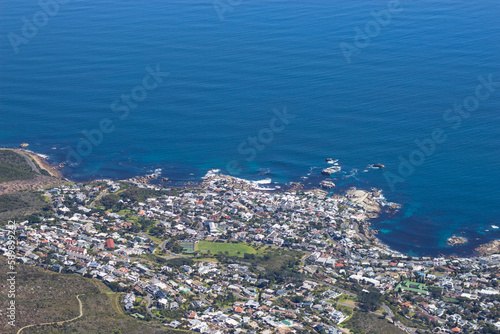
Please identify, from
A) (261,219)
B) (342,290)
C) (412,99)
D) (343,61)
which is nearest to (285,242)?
(261,219)

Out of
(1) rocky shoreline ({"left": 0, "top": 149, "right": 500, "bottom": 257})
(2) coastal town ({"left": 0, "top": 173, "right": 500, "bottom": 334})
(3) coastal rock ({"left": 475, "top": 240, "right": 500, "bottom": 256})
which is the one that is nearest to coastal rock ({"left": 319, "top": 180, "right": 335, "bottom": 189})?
(2) coastal town ({"left": 0, "top": 173, "right": 500, "bottom": 334})

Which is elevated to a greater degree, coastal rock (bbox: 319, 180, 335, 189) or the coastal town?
coastal rock (bbox: 319, 180, 335, 189)

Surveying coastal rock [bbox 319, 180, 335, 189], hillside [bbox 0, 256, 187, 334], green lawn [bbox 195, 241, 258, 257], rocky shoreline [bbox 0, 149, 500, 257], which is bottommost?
hillside [bbox 0, 256, 187, 334]

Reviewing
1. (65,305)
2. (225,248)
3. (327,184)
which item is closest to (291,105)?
(327,184)

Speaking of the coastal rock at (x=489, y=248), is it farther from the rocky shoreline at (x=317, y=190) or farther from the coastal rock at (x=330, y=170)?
the coastal rock at (x=330, y=170)

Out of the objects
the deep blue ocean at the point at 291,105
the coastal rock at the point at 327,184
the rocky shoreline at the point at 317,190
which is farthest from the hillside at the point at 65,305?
the coastal rock at the point at 327,184

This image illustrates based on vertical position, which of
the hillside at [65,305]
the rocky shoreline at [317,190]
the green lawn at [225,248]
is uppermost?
the rocky shoreline at [317,190]

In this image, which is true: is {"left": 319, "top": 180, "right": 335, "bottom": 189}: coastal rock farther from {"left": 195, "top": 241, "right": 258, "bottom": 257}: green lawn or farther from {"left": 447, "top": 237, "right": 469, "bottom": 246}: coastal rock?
{"left": 195, "top": 241, "right": 258, "bottom": 257}: green lawn
